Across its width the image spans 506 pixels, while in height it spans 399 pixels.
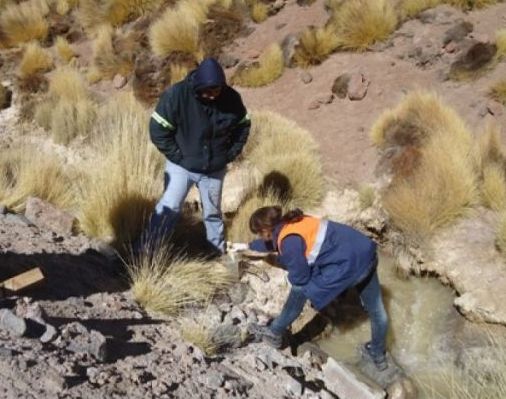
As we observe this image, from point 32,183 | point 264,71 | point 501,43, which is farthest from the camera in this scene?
point 264,71

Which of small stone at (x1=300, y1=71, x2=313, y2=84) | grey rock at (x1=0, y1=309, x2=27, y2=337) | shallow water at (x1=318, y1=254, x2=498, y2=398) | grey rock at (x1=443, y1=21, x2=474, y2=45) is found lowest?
shallow water at (x1=318, y1=254, x2=498, y2=398)

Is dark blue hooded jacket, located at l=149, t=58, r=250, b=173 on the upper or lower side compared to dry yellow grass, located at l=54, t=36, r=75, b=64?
upper

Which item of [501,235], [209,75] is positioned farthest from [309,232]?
[501,235]

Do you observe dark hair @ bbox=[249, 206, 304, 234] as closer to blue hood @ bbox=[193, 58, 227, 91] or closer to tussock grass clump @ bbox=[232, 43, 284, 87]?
blue hood @ bbox=[193, 58, 227, 91]

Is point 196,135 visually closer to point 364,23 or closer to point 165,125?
point 165,125

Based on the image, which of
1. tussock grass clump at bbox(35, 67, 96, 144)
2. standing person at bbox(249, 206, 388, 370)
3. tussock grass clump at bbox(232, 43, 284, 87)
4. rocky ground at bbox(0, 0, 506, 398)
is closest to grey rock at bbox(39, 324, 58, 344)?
rocky ground at bbox(0, 0, 506, 398)

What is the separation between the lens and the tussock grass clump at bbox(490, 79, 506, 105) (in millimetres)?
8961

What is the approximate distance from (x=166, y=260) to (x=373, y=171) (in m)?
3.70

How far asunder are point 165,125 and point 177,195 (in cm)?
61

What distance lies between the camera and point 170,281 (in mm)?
5234

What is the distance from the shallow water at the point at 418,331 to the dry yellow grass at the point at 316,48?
5.37m

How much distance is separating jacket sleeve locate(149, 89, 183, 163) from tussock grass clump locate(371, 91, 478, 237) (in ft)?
9.70

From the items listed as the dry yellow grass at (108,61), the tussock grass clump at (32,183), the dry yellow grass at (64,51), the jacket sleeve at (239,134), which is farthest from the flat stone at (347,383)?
the dry yellow grass at (64,51)

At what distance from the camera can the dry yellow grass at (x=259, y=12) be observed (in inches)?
493
